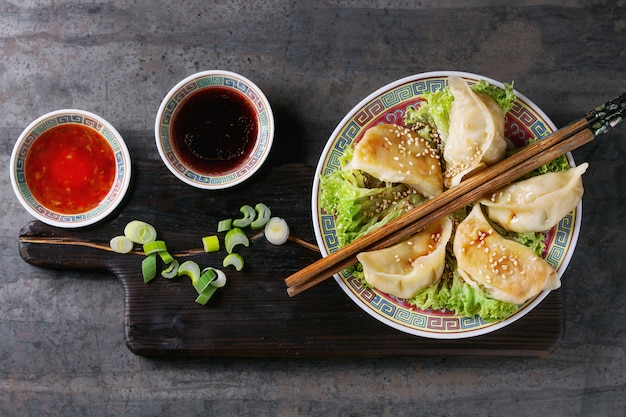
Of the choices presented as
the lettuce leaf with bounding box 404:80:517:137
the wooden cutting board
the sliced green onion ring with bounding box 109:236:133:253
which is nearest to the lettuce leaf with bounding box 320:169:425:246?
the wooden cutting board

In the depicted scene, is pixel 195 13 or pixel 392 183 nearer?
pixel 392 183

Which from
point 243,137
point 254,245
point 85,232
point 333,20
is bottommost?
A: point 85,232

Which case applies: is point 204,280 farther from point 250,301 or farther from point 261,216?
point 261,216

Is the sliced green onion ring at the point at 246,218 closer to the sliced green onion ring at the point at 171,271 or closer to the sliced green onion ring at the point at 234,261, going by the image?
the sliced green onion ring at the point at 234,261

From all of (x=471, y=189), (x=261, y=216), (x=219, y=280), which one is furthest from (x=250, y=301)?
(x=471, y=189)

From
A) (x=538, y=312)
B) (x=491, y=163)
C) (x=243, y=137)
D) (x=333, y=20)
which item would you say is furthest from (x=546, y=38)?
(x=243, y=137)

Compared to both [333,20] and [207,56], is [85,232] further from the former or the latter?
[333,20]

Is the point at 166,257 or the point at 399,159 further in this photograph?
→ the point at 166,257
